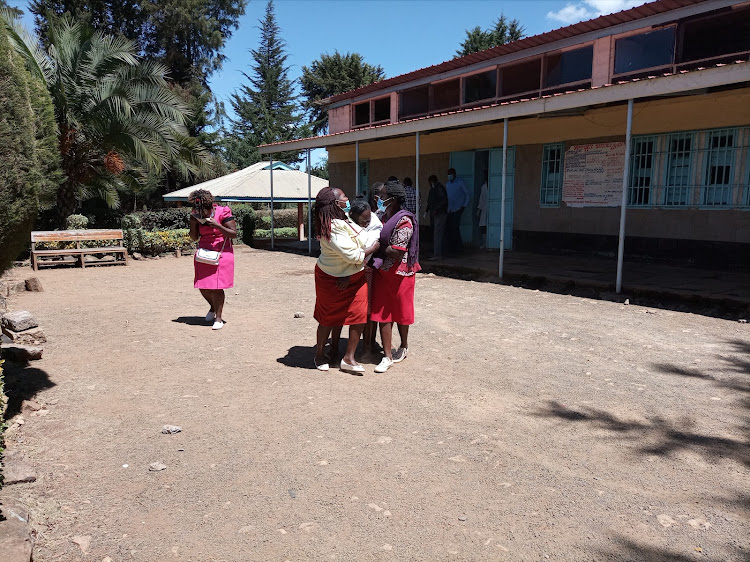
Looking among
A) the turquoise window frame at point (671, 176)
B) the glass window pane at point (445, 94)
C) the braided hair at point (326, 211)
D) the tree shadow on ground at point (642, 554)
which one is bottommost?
the tree shadow on ground at point (642, 554)

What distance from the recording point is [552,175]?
1221cm

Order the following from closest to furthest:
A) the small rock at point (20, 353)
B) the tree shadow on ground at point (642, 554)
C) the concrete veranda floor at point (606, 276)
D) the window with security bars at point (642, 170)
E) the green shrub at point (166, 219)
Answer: the tree shadow on ground at point (642, 554) → the small rock at point (20, 353) → the concrete veranda floor at point (606, 276) → the window with security bars at point (642, 170) → the green shrub at point (166, 219)

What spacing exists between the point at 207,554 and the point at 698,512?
226 centimetres

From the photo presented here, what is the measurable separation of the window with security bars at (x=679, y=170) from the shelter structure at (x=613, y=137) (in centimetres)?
2

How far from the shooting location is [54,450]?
343cm

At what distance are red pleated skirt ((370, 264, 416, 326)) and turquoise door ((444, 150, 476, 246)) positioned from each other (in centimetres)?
941

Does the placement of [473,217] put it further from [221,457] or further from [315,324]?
[221,457]

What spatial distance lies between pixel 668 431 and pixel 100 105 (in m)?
13.7

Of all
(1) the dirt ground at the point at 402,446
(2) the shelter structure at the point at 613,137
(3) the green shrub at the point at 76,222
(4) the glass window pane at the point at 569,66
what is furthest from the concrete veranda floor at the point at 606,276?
(3) the green shrub at the point at 76,222

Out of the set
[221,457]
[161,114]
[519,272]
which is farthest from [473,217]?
[221,457]

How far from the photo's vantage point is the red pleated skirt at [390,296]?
4859 millimetres

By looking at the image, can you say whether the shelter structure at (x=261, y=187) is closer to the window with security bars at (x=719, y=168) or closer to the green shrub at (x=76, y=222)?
the green shrub at (x=76, y=222)

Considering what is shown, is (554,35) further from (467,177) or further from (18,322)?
(18,322)

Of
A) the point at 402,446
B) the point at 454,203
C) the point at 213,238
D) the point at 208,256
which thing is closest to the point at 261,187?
the point at 454,203
